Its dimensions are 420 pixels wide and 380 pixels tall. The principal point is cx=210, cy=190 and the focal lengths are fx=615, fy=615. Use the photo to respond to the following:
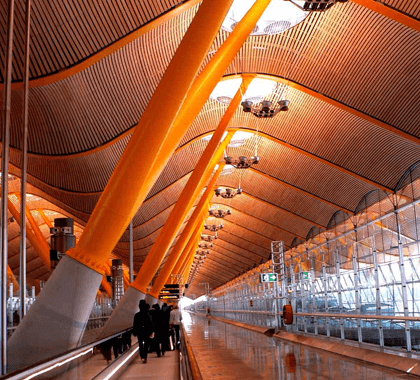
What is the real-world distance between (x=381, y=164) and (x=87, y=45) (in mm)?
15111

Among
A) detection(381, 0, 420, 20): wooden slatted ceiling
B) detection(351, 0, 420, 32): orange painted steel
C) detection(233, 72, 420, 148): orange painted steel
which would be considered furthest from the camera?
detection(233, 72, 420, 148): orange painted steel

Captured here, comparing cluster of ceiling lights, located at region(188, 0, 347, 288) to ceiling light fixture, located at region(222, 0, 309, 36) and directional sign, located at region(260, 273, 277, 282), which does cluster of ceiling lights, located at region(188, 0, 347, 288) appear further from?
directional sign, located at region(260, 273, 277, 282)

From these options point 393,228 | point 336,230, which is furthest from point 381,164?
point 393,228

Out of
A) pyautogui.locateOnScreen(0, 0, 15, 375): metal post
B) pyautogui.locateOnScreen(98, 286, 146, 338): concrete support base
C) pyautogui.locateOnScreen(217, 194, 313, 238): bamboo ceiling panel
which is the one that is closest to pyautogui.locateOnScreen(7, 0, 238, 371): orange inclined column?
pyautogui.locateOnScreen(0, 0, 15, 375): metal post

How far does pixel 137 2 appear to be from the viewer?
51.0 ft

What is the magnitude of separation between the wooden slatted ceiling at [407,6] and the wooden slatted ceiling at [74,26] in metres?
5.86

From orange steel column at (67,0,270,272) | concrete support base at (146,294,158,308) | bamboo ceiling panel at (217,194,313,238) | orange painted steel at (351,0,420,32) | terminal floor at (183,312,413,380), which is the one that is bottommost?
terminal floor at (183,312,413,380)

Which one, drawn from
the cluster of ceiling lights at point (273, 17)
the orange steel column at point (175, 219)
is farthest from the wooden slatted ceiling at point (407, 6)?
the orange steel column at point (175, 219)

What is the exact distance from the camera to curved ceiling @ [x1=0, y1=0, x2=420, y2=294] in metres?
15.9

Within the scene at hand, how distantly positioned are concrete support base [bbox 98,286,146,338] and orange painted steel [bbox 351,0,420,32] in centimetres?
1412

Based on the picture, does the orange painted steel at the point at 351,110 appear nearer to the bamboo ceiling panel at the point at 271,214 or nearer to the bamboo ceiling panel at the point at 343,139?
the bamboo ceiling panel at the point at 343,139

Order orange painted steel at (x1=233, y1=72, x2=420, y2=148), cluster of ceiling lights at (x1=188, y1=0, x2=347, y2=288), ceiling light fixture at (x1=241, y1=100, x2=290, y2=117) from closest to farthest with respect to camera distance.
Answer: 1. cluster of ceiling lights at (x1=188, y1=0, x2=347, y2=288)
2. orange painted steel at (x1=233, y1=72, x2=420, y2=148)
3. ceiling light fixture at (x1=241, y1=100, x2=290, y2=117)

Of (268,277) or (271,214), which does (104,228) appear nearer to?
(268,277)

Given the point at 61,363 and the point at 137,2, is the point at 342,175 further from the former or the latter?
the point at 61,363
